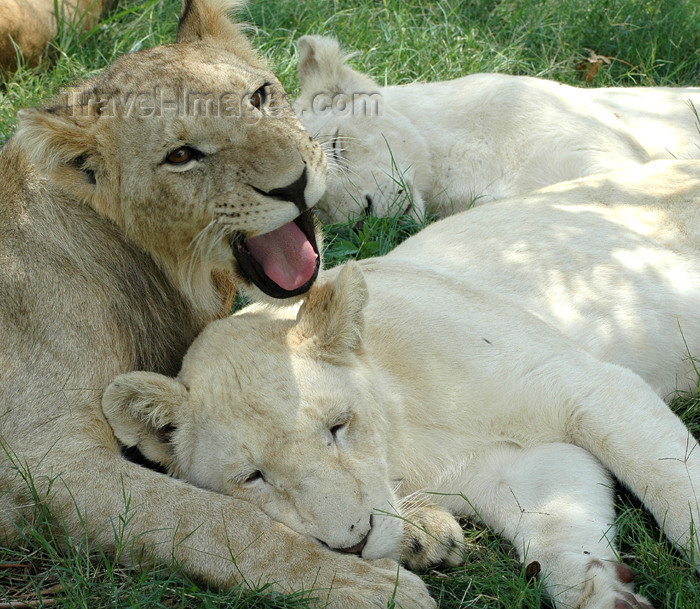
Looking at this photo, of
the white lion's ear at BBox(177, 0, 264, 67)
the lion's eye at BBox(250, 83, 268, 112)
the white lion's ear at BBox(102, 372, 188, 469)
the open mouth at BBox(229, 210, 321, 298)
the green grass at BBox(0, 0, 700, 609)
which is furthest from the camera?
the green grass at BBox(0, 0, 700, 609)

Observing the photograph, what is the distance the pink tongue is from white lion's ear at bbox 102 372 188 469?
1.96 ft

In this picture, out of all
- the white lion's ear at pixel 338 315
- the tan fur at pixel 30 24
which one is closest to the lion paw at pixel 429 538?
the white lion's ear at pixel 338 315

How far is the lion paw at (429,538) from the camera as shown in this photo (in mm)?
3229

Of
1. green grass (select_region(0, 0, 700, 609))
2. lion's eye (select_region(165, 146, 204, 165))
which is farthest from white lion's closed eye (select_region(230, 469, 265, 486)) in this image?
green grass (select_region(0, 0, 700, 609))

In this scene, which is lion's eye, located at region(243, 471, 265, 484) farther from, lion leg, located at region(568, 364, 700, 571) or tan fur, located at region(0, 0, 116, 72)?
tan fur, located at region(0, 0, 116, 72)

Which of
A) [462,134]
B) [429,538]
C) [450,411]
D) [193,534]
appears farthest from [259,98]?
[462,134]

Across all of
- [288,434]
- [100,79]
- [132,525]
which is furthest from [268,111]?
[132,525]

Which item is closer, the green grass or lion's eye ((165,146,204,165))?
lion's eye ((165,146,204,165))

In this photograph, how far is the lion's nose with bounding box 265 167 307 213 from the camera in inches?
133

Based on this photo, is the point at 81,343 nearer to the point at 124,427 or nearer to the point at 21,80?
the point at 124,427

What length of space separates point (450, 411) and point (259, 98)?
141 centimetres

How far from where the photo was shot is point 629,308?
4.13 m

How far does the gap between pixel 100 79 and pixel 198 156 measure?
0.65m

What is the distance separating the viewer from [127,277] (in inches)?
144
